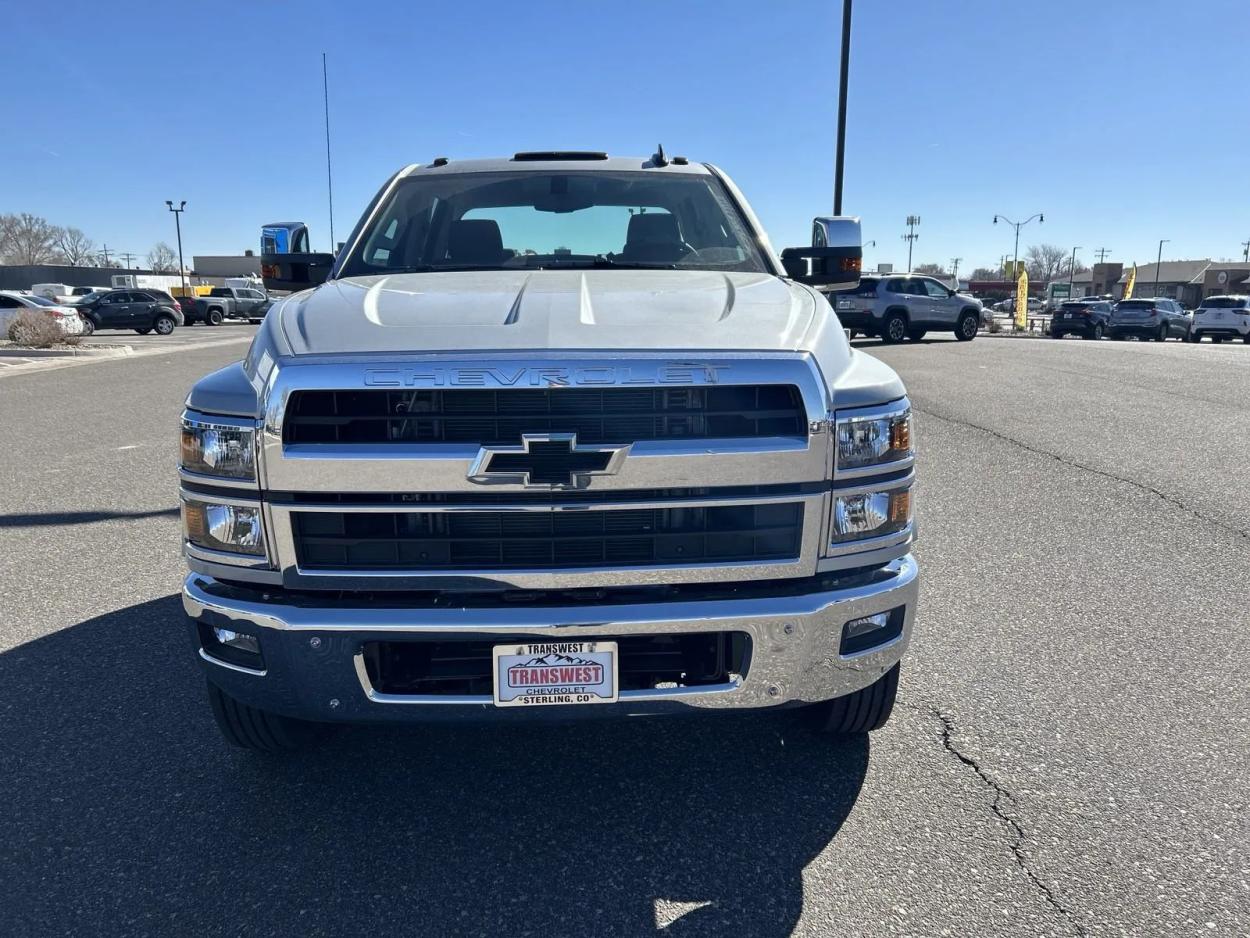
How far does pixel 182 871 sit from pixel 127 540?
11.9 feet

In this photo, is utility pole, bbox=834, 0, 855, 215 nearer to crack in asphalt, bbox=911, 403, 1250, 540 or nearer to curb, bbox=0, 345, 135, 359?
crack in asphalt, bbox=911, 403, 1250, 540

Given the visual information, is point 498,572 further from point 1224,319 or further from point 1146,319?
point 1224,319

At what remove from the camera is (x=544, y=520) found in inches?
89.4

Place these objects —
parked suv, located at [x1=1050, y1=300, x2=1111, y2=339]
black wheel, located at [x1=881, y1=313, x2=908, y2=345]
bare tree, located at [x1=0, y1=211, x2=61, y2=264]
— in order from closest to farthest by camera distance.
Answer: black wheel, located at [x1=881, y1=313, x2=908, y2=345] < parked suv, located at [x1=1050, y1=300, x2=1111, y2=339] < bare tree, located at [x1=0, y1=211, x2=61, y2=264]

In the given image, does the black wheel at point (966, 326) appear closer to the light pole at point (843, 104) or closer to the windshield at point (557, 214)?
the light pole at point (843, 104)

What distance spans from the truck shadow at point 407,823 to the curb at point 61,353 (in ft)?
66.9

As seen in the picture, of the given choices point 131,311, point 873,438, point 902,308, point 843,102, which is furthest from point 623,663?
point 131,311

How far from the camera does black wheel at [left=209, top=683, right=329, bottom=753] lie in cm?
268

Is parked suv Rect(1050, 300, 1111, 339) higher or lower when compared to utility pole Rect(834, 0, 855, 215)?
lower

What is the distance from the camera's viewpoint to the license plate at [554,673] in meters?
2.24

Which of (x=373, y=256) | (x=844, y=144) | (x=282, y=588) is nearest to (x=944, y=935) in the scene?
(x=282, y=588)

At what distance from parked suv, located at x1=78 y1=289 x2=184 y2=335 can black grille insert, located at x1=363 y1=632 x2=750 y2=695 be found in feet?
123

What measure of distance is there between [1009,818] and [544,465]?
1685 millimetres

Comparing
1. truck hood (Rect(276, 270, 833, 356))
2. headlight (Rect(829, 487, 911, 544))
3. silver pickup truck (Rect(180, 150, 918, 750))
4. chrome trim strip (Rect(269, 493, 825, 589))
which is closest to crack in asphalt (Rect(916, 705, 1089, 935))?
silver pickup truck (Rect(180, 150, 918, 750))
